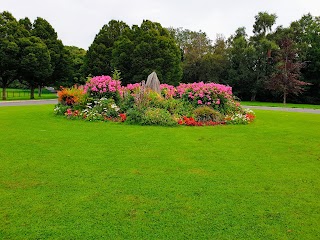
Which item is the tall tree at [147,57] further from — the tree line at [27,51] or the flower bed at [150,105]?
the flower bed at [150,105]

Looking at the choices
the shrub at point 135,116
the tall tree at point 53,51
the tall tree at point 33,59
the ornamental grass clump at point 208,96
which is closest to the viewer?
the shrub at point 135,116

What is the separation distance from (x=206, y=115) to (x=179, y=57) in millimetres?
25101

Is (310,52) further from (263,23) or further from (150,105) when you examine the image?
(150,105)

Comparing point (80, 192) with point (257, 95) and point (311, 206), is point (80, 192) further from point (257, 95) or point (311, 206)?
point (257, 95)

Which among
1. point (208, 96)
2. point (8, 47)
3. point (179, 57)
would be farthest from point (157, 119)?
point (179, 57)

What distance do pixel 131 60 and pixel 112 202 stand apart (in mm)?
32084

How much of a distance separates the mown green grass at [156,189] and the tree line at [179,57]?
2527 cm

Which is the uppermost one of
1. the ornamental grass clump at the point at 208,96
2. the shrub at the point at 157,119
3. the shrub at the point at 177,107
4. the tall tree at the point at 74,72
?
the tall tree at the point at 74,72

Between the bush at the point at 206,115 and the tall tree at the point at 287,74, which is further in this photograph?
the tall tree at the point at 287,74

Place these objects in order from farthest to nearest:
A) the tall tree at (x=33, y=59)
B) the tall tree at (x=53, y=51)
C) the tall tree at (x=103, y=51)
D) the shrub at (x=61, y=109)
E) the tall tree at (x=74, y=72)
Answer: the tall tree at (x=103, y=51), the tall tree at (x=74, y=72), the tall tree at (x=53, y=51), the tall tree at (x=33, y=59), the shrub at (x=61, y=109)

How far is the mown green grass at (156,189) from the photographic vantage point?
3271mm

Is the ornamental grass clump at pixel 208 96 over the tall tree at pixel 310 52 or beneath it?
beneath

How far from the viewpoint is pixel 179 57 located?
3644 centimetres

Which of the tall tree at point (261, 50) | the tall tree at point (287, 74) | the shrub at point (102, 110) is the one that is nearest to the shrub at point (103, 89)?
the shrub at point (102, 110)
